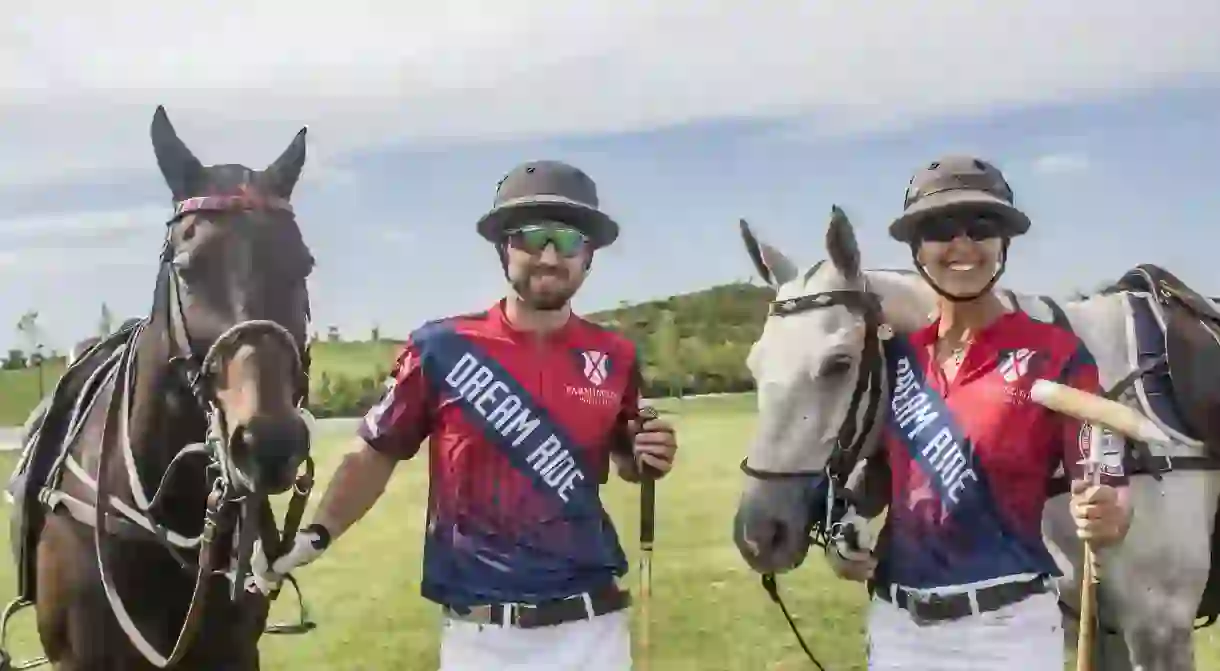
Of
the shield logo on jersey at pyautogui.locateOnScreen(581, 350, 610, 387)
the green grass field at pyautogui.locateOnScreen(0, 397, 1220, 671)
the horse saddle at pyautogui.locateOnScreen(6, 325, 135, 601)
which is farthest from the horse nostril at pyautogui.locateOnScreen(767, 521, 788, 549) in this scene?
the green grass field at pyautogui.locateOnScreen(0, 397, 1220, 671)

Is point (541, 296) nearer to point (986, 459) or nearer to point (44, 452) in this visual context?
point (986, 459)

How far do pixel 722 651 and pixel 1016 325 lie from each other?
3.77 meters

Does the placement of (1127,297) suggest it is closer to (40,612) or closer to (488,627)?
(488,627)

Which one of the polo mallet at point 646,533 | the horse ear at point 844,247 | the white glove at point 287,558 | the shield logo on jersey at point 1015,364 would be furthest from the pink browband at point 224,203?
the shield logo on jersey at point 1015,364

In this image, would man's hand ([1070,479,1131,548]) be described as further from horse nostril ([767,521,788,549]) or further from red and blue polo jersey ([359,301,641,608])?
red and blue polo jersey ([359,301,641,608])

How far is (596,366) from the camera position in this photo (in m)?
2.62

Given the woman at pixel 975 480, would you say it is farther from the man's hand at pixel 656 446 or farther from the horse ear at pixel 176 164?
the horse ear at pixel 176 164

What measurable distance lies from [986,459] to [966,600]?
0.33 m

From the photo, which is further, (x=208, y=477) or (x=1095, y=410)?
(x=208, y=477)

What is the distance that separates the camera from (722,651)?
5.82 meters

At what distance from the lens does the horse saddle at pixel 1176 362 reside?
11.4 feet

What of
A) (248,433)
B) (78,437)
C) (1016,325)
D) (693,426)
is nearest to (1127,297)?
(1016,325)

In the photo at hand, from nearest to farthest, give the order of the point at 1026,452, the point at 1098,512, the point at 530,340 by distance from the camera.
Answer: the point at 1098,512
the point at 1026,452
the point at 530,340

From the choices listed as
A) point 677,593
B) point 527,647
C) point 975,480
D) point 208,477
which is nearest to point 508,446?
point 527,647
